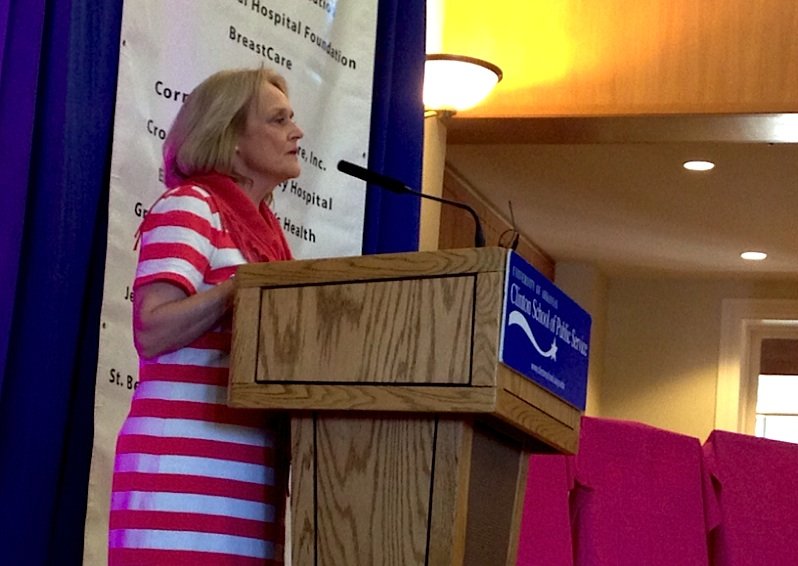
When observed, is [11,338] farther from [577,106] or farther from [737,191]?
[737,191]

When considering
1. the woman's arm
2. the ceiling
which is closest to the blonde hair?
the woman's arm

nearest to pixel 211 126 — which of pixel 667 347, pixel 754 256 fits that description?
pixel 754 256

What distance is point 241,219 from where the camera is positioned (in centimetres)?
160

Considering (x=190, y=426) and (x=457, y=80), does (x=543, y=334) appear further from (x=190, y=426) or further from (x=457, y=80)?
(x=457, y=80)

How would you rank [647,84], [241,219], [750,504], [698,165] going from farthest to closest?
[698,165] → [647,84] → [750,504] → [241,219]

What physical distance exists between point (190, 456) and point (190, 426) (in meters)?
0.03

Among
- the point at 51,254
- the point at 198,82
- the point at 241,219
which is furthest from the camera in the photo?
the point at 198,82

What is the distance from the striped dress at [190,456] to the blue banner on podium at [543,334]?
0.35 m

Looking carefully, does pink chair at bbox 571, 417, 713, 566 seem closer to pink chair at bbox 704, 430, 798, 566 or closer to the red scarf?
pink chair at bbox 704, 430, 798, 566

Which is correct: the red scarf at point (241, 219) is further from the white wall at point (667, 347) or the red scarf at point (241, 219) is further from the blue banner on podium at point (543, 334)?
the white wall at point (667, 347)

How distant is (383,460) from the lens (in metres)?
1.35

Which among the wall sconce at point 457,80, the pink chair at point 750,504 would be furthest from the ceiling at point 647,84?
the pink chair at point 750,504

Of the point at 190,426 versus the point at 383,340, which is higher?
the point at 383,340

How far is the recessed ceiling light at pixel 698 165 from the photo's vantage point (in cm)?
544
